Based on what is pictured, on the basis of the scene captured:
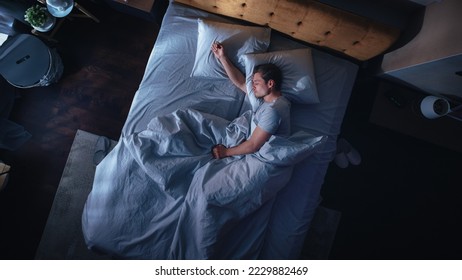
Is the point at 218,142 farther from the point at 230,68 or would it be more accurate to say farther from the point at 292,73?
the point at 292,73

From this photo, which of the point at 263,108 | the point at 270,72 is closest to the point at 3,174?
the point at 263,108

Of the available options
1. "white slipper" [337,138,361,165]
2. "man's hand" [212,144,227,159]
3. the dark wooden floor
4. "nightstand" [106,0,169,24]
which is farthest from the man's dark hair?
the dark wooden floor

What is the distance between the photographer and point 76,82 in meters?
2.48

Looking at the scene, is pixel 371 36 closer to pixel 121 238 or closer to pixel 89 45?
pixel 121 238

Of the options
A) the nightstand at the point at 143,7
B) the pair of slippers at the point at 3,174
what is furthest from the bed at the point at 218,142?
the pair of slippers at the point at 3,174

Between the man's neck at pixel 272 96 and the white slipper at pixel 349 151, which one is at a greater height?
the man's neck at pixel 272 96

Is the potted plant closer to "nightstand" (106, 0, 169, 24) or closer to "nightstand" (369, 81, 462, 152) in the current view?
"nightstand" (106, 0, 169, 24)

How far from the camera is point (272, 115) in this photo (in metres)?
1.70

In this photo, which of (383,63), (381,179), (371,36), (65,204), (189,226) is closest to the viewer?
(189,226)

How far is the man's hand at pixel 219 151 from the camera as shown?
1765 millimetres

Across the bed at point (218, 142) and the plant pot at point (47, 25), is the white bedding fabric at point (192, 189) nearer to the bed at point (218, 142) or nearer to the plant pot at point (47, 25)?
the bed at point (218, 142)

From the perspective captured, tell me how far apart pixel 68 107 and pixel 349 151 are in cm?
251

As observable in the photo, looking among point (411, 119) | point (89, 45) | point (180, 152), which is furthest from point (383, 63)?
point (89, 45)
